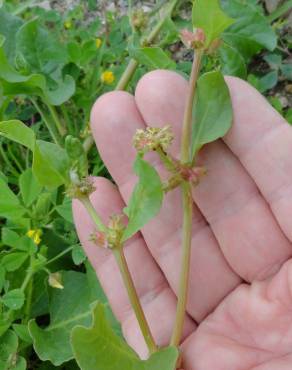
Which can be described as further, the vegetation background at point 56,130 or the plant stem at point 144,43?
the plant stem at point 144,43

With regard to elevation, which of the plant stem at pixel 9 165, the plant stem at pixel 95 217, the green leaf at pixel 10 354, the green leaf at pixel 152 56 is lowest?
the green leaf at pixel 10 354

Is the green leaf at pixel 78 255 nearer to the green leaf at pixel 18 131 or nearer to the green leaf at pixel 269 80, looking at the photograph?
the green leaf at pixel 18 131

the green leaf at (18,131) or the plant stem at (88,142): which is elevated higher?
the green leaf at (18,131)

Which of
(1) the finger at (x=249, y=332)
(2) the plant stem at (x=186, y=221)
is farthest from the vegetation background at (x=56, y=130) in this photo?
(1) the finger at (x=249, y=332)

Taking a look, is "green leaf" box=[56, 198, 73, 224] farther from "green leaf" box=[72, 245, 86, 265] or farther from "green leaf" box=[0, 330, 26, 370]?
"green leaf" box=[0, 330, 26, 370]

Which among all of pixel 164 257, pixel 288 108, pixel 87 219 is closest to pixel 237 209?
pixel 164 257

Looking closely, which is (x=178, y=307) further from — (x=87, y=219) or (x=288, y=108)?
(x=288, y=108)

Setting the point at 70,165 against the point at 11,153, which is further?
the point at 11,153
